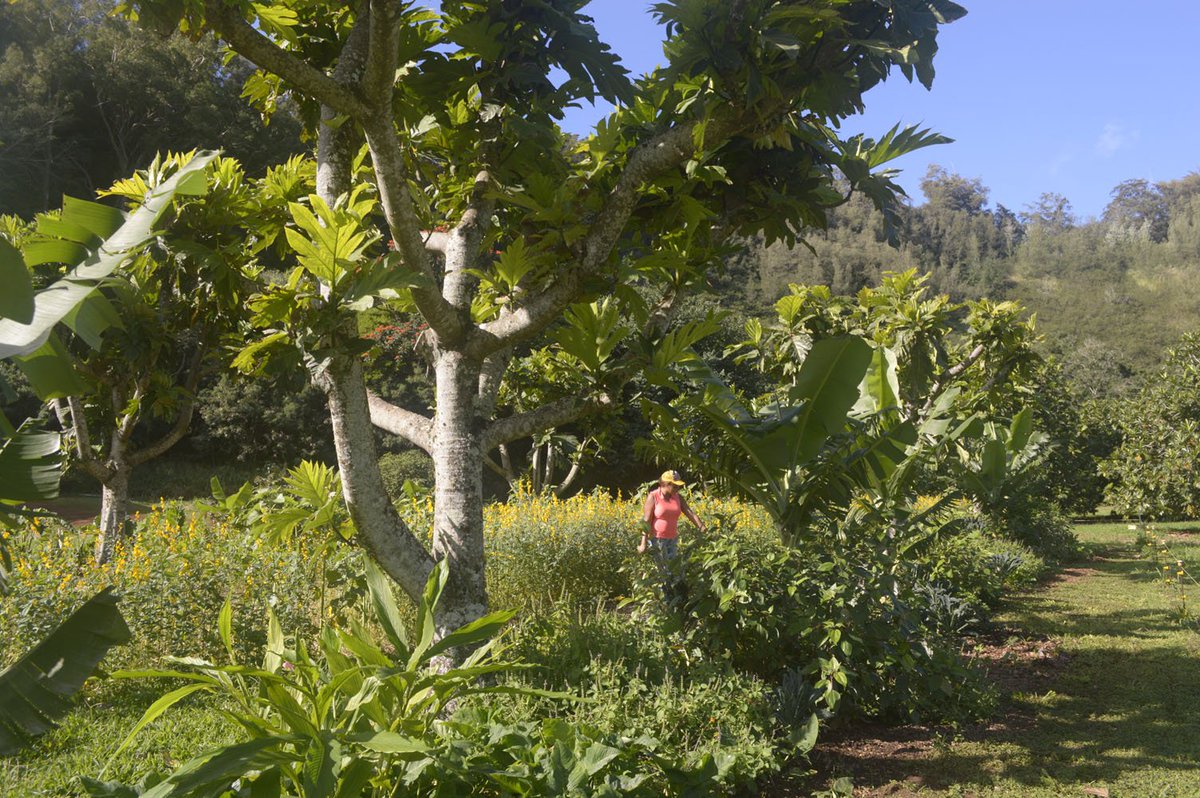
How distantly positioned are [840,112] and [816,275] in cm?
3825

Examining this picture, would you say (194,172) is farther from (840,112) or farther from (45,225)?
(840,112)

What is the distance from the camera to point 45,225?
203 cm

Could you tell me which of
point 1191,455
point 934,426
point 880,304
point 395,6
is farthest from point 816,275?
point 395,6

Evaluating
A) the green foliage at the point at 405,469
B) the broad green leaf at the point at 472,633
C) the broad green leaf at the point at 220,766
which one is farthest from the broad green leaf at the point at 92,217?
the green foliage at the point at 405,469

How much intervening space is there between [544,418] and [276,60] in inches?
81.4

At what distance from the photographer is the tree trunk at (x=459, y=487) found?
4.21 metres

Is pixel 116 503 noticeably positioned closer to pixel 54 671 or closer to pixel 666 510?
pixel 666 510

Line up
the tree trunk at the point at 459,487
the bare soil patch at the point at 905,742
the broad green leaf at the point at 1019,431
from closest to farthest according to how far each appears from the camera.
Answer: the tree trunk at the point at 459,487
the bare soil patch at the point at 905,742
the broad green leaf at the point at 1019,431

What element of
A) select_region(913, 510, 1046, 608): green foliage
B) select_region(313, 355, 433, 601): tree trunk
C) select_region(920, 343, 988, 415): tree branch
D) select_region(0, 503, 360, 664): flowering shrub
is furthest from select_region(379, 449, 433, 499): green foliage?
select_region(313, 355, 433, 601): tree trunk

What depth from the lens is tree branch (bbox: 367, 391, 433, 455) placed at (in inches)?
175

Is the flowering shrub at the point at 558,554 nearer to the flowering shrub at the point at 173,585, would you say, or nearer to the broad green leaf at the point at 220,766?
the flowering shrub at the point at 173,585

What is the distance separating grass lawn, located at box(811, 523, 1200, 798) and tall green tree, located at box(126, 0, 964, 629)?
108 inches

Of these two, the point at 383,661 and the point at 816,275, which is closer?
the point at 383,661

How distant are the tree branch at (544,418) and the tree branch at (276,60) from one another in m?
1.70
